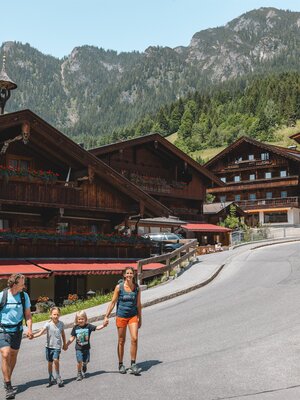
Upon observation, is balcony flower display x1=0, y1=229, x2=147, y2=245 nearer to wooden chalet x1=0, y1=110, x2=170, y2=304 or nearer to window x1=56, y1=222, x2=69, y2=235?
wooden chalet x1=0, y1=110, x2=170, y2=304

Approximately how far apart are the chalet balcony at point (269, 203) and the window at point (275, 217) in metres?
1.89

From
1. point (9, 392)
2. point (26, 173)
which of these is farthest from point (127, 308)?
point (26, 173)

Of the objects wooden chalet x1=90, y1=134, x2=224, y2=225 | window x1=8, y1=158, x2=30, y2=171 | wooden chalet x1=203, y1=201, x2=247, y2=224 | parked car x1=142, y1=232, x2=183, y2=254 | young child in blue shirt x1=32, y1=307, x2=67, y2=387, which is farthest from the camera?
wooden chalet x1=203, y1=201, x2=247, y2=224

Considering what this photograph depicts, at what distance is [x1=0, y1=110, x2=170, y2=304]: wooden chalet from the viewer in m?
23.0

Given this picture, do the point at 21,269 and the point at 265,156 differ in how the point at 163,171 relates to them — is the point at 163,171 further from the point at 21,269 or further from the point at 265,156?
the point at 265,156

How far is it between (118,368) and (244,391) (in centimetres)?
261

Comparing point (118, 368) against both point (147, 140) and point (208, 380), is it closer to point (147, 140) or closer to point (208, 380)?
point (208, 380)

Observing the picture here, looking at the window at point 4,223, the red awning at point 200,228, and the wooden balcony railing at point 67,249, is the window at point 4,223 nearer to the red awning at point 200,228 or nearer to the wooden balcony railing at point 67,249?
the wooden balcony railing at point 67,249

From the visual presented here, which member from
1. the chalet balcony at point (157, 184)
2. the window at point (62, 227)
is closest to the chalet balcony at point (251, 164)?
the chalet balcony at point (157, 184)

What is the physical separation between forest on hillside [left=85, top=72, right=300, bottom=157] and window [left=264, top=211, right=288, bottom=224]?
2612 inches

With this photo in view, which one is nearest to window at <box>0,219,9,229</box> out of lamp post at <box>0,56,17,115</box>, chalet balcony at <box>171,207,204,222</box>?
lamp post at <box>0,56,17,115</box>

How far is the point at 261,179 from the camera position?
7456cm

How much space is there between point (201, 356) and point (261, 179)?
66509 mm

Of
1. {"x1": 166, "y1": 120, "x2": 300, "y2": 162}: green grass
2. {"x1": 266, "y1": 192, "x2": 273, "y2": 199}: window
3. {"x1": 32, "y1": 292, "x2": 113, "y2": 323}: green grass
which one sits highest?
{"x1": 166, "y1": 120, "x2": 300, "y2": 162}: green grass
